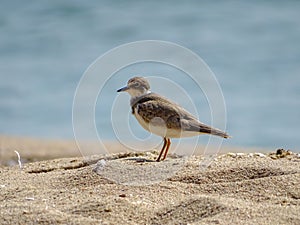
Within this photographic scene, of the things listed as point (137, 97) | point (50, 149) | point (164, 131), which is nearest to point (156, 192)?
point (164, 131)

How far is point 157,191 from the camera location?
5109mm

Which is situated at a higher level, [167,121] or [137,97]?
[137,97]

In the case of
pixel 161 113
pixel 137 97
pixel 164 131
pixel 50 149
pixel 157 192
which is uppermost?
pixel 50 149

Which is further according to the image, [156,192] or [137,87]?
[137,87]

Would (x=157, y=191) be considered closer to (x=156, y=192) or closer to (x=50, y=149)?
(x=156, y=192)

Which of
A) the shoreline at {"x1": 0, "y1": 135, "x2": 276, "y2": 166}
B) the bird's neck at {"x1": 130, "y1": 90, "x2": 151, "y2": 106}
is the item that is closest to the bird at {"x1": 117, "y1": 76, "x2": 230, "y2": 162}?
the bird's neck at {"x1": 130, "y1": 90, "x2": 151, "y2": 106}

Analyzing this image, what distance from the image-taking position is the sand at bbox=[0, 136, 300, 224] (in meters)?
4.51

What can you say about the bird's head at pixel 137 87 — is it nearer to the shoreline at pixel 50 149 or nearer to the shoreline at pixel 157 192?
the shoreline at pixel 157 192

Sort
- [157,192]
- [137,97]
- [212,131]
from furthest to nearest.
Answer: [137,97] < [212,131] < [157,192]

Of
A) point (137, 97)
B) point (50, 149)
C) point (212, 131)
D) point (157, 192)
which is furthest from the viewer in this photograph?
point (50, 149)

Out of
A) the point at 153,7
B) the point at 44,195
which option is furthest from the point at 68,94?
the point at 44,195

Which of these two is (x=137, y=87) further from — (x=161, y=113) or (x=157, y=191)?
(x=157, y=191)

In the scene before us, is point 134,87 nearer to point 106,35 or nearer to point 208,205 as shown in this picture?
point 208,205

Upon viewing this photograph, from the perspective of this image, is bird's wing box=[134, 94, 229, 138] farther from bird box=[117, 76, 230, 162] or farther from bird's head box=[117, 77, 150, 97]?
bird's head box=[117, 77, 150, 97]
